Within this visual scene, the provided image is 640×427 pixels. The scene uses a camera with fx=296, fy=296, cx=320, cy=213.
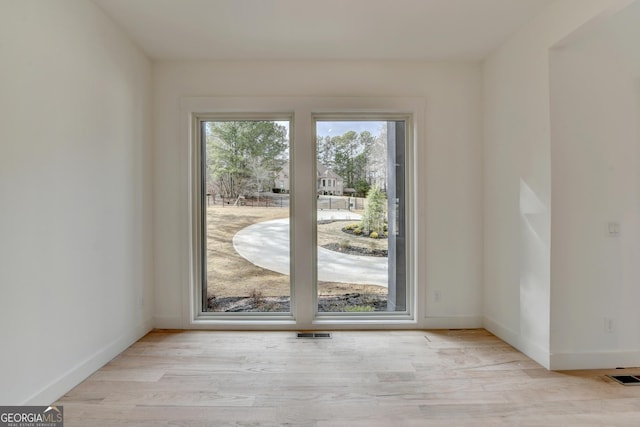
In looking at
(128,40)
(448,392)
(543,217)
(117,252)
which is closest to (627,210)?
(543,217)

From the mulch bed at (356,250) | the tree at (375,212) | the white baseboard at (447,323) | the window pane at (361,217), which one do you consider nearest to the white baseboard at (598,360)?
the white baseboard at (447,323)

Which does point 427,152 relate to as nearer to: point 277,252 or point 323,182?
point 323,182

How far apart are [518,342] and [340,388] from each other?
5.24 ft

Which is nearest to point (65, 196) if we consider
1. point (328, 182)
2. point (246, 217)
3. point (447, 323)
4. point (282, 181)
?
point (246, 217)

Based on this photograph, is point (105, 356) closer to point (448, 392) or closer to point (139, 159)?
point (139, 159)

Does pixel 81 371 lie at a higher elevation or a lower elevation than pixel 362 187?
lower

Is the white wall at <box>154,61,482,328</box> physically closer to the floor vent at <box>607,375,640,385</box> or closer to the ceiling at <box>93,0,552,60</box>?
the ceiling at <box>93,0,552,60</box>

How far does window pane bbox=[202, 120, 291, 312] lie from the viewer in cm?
303

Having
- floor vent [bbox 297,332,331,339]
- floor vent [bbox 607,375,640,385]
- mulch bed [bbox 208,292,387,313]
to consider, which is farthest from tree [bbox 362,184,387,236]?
floor vent [bbox 607,375,640,385]

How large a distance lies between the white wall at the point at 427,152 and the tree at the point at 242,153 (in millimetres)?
284

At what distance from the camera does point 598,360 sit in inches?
85.4

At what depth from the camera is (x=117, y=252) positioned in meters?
2.37

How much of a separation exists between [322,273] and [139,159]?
6.63ft

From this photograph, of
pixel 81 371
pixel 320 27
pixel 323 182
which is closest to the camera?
pixel 81 371
